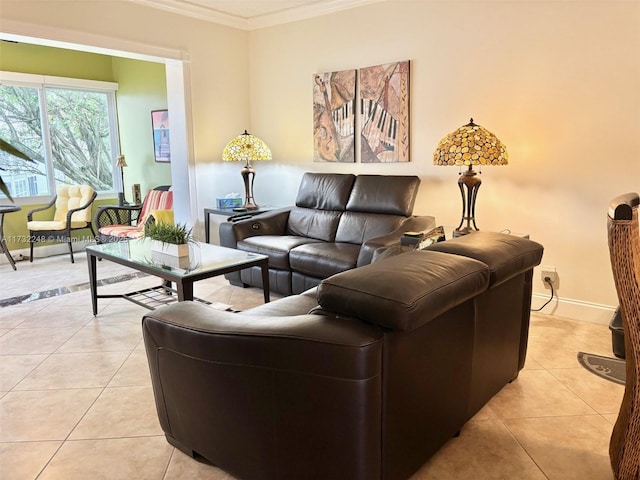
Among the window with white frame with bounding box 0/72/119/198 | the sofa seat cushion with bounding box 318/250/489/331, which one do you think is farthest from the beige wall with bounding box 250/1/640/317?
the window with white frame with bounding box 0/72/119/198

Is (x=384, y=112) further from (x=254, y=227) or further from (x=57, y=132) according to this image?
(x=57, y=132)

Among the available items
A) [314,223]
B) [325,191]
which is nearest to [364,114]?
[325,191]

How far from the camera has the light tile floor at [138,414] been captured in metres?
1.90

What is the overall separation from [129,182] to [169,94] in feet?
6.74

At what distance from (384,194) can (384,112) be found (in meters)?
0.77

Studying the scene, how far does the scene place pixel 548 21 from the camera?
3.31 meters

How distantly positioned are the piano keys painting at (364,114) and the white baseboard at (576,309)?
157 centimetres

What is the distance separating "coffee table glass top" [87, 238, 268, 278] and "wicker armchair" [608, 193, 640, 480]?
7.16 feet

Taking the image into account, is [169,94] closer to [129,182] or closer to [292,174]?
[292,174]

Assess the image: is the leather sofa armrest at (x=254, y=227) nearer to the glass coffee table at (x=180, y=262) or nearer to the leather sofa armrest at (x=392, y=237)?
the glass coffee table at (x=180, y=262)

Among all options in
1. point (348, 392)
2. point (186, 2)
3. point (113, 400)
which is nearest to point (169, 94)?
point (186, 2)

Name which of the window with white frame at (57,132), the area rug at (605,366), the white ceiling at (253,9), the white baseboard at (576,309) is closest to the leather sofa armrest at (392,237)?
the white baseboard at (576,309)

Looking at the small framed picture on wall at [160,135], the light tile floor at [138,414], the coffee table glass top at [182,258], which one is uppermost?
the small framed picture on wall at [160,135]

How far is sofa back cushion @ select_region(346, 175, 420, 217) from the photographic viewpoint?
154 inches
